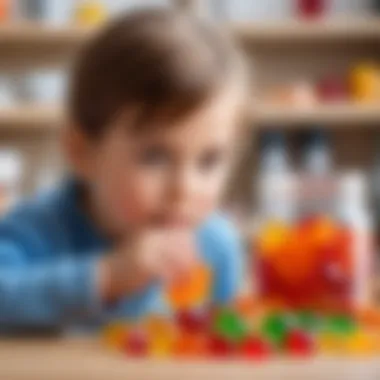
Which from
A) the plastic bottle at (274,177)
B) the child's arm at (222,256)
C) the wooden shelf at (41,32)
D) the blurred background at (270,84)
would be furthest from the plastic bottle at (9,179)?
the child's arm at (222,256)

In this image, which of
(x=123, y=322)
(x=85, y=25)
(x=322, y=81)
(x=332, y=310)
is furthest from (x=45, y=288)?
(x=322, y=81)

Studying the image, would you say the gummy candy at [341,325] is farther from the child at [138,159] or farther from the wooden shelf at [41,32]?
the wooden shelf at [41,32]

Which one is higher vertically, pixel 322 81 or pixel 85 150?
pixel 322 81

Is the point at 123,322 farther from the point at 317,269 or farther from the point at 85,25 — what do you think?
the point at 85,25

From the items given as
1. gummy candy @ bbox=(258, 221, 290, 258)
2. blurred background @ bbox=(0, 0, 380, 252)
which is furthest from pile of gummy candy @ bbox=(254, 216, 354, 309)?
blurred background @ bbox=(0, 0, 380, 252)

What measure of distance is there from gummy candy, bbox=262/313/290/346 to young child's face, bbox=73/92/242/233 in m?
0.07

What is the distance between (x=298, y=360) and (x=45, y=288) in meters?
0.14

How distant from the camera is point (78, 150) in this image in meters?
0.48

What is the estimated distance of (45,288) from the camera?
1.45 feet

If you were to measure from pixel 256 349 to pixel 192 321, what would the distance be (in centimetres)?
5

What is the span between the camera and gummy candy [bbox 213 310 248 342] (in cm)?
39

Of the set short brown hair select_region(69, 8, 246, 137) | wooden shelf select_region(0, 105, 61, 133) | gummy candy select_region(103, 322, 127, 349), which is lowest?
gummy candy select_region(103, 322, 127, 349)

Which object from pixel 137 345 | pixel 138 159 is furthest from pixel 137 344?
pixel 138 159

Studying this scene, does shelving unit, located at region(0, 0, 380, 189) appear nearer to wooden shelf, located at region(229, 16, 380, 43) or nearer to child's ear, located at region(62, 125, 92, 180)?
wooden shelf, located at region(229, 16, 380, 43)
